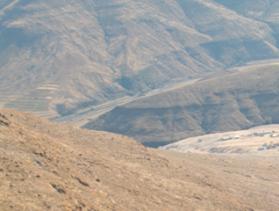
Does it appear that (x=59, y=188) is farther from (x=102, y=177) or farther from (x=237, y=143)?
(x=237, y=143)

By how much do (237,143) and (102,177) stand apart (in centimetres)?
11985

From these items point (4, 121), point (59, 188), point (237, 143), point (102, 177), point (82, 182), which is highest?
point (59, 188)

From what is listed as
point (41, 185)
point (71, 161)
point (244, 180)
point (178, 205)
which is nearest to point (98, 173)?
point (71, 161)

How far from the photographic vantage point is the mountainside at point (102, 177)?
4375 centimetres

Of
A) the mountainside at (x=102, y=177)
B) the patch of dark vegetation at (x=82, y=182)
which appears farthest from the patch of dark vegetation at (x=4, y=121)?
the patch of dark vegetation at (x=82, y=182)

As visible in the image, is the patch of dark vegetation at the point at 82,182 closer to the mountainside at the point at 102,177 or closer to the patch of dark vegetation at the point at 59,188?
the mountainside at the point at 102,177

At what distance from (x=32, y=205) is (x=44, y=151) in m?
11.3

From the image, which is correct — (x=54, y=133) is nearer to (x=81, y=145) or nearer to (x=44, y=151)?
(x=81, y=145)

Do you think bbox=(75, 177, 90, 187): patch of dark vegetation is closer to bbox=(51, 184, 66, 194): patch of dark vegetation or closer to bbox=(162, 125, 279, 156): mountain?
bbox=(51, 184, 66, 194): patch of dark vegetation

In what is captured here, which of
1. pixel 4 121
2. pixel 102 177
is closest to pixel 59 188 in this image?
pixel 102 177

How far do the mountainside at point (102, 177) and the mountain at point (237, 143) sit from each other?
74892 mm

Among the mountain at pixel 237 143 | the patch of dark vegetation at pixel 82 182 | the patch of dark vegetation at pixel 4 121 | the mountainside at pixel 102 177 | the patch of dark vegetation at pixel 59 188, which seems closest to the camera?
the mountainside at pixel 102 177

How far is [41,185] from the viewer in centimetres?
4412

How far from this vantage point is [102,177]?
53.7 metres
